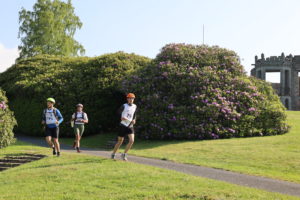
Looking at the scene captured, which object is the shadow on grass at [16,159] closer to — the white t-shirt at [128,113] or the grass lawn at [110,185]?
the grass lawn at [110,185]

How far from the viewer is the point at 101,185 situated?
26.8 feet

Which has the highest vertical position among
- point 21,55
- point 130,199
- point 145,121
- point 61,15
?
point 61,15

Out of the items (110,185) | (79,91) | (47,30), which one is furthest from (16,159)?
(47,30)

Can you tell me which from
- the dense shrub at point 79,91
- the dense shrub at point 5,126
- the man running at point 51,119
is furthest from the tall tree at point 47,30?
the man running at point 51,119

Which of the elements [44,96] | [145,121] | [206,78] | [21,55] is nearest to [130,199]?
[145,121]

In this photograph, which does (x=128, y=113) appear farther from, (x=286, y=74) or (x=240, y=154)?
(x=286, y=74)

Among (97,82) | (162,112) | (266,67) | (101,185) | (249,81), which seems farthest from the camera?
(266,67)

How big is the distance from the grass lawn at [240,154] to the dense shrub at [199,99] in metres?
1.16

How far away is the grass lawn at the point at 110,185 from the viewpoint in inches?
288

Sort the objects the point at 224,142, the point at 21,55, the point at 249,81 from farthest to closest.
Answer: the point at 21,55 → the point at 249,81 → the point at 224,142

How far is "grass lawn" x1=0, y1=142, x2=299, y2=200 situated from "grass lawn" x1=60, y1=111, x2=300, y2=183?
272 centimetres

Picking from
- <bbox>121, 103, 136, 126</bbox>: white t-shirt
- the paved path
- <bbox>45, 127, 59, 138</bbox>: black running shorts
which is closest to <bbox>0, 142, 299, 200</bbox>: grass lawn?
the paved path

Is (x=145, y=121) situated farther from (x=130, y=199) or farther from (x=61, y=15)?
(x=61, y=15)

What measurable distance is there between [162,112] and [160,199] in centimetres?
1247
